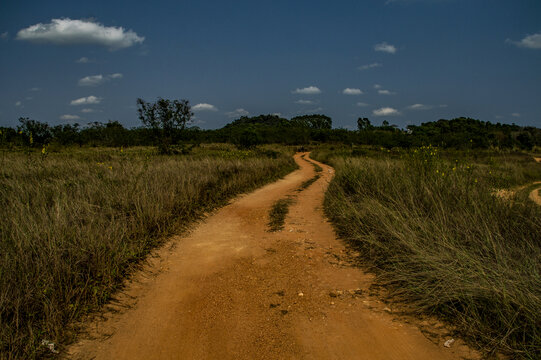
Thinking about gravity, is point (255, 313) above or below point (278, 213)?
below

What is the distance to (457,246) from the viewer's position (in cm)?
380

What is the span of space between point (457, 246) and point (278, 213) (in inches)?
165

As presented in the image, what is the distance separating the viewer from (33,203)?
4961mm

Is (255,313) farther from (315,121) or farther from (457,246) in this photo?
(315,121)

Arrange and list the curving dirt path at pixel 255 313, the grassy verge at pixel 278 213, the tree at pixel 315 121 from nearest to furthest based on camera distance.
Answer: the curving dirt path at pixel 255 313, the grassy verge at pixel 278 213, the tree at pixel 315 121

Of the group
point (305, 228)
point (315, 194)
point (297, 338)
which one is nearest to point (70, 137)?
point (315, 194)

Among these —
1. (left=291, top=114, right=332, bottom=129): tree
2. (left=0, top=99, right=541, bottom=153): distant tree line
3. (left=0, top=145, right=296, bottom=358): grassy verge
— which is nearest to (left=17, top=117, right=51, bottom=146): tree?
(left=0, top=99, right=541, bottom=153): distant tree line

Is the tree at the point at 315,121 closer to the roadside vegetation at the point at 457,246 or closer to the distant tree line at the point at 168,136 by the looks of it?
the distant tree line at the point at 168,136

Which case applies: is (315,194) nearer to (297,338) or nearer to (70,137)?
(297,338)

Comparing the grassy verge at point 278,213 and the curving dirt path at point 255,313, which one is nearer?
the curving dirt path at point 255,313

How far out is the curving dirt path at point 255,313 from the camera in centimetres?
261

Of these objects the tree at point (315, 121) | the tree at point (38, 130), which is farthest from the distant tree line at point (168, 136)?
the tree at point (315, 121)

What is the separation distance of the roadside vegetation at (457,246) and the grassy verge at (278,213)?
1.21 metres

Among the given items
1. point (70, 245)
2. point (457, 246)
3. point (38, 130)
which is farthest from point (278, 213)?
point (38, 130)
